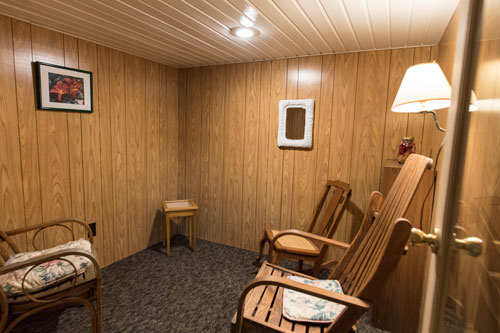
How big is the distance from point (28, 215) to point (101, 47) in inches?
65.2

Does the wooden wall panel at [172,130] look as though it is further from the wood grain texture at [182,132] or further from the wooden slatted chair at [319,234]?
the wooden slatted chair at [319,234]

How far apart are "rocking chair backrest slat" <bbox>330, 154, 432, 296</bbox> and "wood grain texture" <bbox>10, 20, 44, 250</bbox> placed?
2.44 meters

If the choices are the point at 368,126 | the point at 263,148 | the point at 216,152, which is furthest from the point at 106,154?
the point at 368,126

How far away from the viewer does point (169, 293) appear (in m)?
2.37

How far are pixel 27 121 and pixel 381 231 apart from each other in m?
2.67

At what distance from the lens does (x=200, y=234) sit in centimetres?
360

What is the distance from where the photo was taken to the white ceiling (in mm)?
1691

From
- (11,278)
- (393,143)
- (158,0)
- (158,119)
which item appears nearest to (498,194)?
(158,0)

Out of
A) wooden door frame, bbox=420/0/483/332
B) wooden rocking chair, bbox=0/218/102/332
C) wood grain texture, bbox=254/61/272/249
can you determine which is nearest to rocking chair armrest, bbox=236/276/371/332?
wooden door frame, bbox=420/0/483/332

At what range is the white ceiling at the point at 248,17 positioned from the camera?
1.69 meters

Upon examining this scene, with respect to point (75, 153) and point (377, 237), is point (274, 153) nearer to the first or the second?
point (377, 237)

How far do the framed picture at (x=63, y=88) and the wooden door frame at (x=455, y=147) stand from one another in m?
2.71

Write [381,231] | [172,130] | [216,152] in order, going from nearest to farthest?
[381,231] < [216,152] < [172,130]

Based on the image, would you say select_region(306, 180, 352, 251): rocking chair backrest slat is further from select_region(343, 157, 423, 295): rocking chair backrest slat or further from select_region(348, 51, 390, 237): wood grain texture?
select_region(343, 157, 423, 295): rocking chair backrest slat
